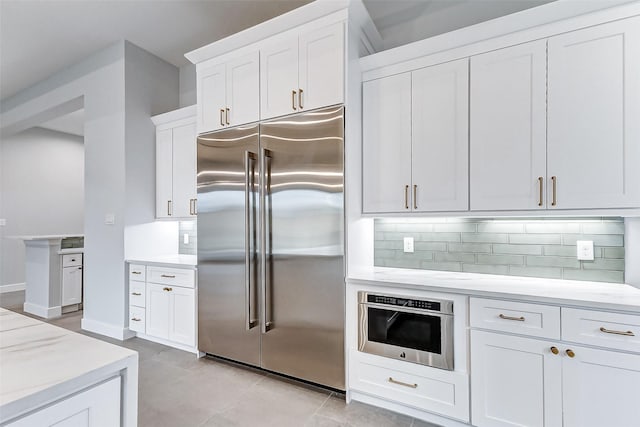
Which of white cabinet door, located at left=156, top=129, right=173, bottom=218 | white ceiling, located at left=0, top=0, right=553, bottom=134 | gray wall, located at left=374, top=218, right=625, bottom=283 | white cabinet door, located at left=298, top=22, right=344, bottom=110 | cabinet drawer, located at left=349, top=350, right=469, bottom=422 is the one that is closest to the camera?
cabinet drawer, located at left=349, top=350, right=469, bottom=422

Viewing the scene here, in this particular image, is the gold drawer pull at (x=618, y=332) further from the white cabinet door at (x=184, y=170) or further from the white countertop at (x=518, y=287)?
the white cabinet door at (x=184, y=170)

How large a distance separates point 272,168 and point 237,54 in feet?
3.54

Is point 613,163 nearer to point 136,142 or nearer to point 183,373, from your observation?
point 183,373

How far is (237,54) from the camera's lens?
108 inches

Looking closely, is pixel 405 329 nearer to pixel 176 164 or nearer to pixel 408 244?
pixel 408 244

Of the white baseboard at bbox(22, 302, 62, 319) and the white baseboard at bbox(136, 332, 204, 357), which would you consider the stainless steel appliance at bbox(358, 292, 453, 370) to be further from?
the white baseboard at bbox(22, 302, 62, 319)

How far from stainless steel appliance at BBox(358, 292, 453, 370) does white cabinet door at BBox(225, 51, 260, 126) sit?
1.73 m

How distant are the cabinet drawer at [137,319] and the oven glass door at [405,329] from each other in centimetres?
255

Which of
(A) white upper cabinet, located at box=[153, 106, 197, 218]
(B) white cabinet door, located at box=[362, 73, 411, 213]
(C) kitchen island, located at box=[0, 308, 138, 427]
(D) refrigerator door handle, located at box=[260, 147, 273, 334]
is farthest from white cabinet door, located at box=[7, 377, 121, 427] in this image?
(A) white upper cabinet, located at box=[153, 106, 197, 218]

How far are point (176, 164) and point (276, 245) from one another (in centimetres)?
187

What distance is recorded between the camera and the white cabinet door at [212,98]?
2832 mm

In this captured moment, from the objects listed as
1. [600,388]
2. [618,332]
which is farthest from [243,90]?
[600,388]

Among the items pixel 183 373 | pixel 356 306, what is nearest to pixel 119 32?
pixel 183 373

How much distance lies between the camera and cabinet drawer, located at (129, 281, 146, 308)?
3396 millimetres
